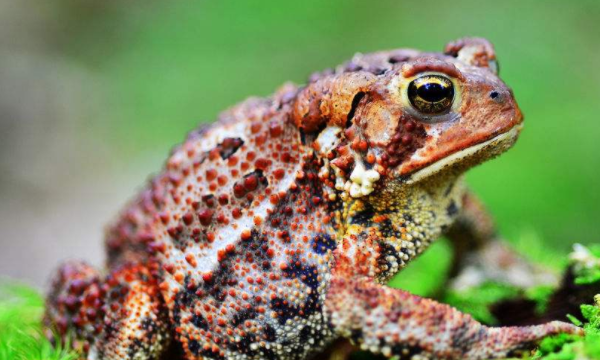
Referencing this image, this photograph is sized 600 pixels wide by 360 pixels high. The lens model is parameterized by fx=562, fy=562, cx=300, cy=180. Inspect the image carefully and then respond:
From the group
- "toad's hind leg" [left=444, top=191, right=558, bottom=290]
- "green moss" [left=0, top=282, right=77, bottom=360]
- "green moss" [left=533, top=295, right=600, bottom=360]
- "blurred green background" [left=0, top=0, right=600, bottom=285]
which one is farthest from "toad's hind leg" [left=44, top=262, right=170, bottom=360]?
"blurred green background" [left=0, top=0, right=600, bottom=285]

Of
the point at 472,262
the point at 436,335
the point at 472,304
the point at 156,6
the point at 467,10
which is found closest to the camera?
the point at 436,335

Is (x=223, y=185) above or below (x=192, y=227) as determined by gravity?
above

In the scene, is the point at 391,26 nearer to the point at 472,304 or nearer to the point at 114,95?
the point at 114,95

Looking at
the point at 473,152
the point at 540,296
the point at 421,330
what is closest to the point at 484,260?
the point at 540,296

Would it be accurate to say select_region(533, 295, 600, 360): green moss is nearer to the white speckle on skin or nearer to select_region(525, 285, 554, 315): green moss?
select_region(525, 285, 554, 315): green moss

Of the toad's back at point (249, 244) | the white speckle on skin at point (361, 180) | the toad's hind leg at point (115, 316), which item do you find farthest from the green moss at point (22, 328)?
the white speckle on skin at point (361, 180)

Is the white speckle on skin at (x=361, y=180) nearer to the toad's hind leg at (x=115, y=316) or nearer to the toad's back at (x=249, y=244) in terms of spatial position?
the toad's back at (x=249, y=244)

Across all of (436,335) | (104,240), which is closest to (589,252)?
(436,335)
